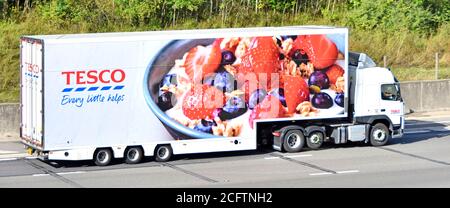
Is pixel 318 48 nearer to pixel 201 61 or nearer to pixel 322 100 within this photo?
pixel 322 100

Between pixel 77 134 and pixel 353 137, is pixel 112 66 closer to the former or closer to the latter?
pixel 77 134

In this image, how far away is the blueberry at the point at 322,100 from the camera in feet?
92.1

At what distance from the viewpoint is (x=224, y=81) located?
2673 centimetres

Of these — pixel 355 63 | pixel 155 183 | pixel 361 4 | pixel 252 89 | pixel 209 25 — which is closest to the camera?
pixel 155 183

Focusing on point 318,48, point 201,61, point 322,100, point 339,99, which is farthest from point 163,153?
point 339,99

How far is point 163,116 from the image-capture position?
26.2 m

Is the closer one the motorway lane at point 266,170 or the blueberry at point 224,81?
the motorway lane at point 266,170

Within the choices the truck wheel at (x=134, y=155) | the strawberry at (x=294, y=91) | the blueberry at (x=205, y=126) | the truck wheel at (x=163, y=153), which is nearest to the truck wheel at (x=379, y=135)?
the strawberry at (x=294, y=91)

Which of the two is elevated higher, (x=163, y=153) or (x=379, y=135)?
(x=379, y=135)

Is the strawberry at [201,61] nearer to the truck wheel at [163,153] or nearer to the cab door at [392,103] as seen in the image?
the truck wheel at [163,153]

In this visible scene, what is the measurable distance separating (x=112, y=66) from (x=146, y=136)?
204 cm

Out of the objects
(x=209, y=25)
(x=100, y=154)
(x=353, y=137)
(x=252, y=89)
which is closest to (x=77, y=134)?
(x=100, y=154)

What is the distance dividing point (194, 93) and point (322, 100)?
154 inches

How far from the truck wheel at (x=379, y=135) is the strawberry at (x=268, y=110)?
312cm
